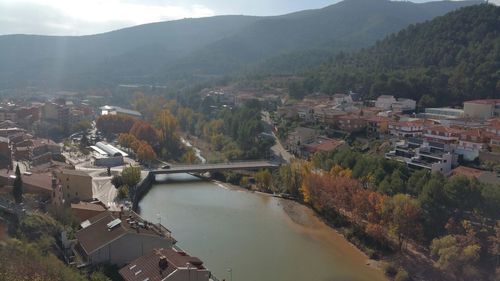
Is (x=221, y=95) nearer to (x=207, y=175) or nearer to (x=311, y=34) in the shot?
(x=207, y=175)

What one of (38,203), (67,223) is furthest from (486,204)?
(38,203)

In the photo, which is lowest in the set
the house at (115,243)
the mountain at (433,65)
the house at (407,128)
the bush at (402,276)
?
the bush at (402,276)

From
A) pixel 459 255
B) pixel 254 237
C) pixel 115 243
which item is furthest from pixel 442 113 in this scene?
pixel 115 243

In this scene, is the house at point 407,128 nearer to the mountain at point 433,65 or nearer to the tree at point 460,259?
the mountain at point 433,65

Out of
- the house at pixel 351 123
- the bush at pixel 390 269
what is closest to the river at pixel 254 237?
the bush at pixel 390 269

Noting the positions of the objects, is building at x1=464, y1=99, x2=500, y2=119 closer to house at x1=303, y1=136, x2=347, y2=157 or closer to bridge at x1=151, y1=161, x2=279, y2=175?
house at x1=303, y1=136, x2=347, y2=157

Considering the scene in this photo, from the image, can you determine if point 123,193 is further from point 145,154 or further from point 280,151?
point 280,151
